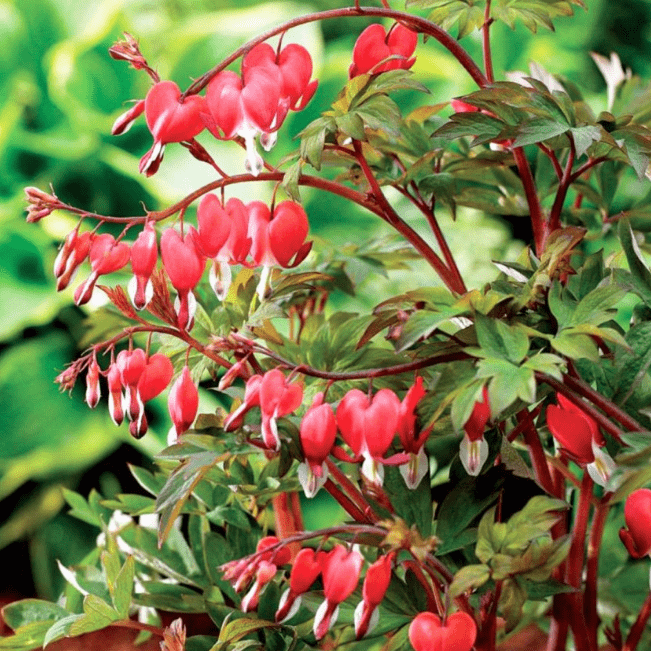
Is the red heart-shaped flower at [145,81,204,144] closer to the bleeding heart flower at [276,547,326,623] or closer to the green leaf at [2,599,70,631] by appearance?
the bleeding heart flower at [276,547,326,623]

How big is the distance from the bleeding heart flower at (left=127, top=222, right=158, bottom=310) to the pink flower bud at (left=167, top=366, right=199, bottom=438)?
0.22 feet

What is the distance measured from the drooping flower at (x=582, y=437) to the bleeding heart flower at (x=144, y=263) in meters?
0.34

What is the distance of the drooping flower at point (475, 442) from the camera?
27.3 inches

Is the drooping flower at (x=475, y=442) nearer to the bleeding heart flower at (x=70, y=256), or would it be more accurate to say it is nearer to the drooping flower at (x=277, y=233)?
the drooping flower at (x=277, y=233)

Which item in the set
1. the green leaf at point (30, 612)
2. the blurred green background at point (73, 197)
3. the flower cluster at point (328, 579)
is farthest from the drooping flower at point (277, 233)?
the blurred green background at point (73, 197)

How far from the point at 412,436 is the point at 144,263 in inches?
9.8

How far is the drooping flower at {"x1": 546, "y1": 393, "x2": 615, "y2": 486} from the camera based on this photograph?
2.39ft

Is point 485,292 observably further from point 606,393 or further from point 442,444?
point 442,444

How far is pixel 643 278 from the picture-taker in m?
0.73

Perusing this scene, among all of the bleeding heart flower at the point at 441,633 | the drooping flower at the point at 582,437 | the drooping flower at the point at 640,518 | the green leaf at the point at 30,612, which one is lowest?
the green leaf at the point at 30,612

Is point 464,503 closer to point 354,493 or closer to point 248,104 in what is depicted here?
point 354,493

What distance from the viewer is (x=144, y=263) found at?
71cm

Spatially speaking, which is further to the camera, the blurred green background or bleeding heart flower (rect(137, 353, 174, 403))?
the blurred green background

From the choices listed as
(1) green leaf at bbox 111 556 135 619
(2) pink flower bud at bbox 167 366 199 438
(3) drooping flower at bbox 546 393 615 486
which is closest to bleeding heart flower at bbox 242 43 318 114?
(2) pink flower bud at bbox 167 366 199 438
